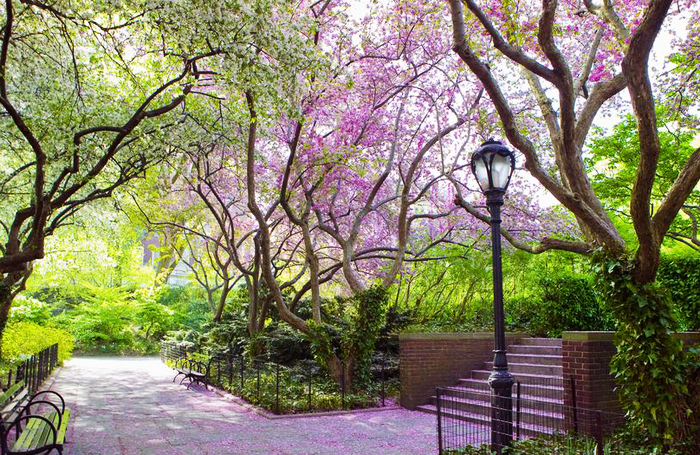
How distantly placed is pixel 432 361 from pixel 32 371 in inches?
326

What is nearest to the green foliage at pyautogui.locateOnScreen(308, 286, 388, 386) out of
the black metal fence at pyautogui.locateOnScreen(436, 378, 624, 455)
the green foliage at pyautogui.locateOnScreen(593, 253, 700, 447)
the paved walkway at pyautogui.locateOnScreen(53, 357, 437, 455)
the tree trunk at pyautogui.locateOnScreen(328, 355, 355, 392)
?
the tree trunk at pyautogui.locateOnScreen(328, 355, 355, 392)

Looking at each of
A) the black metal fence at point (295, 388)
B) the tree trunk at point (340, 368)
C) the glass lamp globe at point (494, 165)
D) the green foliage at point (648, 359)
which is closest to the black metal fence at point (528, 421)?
the green foliage at point (648, 359)

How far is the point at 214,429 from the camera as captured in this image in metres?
8.76

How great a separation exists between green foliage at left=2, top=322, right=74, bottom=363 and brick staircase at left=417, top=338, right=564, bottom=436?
361 inches

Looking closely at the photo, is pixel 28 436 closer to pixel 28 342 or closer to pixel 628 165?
pixel 28 342

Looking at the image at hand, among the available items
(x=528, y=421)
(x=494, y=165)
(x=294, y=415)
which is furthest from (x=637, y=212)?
(x=294, y=415)

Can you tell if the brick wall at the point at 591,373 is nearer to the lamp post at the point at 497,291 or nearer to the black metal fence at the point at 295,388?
the lamp post at the point at 497,291

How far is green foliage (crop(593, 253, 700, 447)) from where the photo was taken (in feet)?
19.8

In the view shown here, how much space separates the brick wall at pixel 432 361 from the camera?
36.2ft

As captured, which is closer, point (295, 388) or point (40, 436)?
point (40, 436)

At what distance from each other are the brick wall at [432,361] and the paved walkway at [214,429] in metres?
0.58

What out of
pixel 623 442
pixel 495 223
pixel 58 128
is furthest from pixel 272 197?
pixel 623 442

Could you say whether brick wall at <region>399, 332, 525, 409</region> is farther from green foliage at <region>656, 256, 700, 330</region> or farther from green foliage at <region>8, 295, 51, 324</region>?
green foliage at <region>8, 295, 51, 324</region>

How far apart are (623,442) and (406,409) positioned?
200 inches
